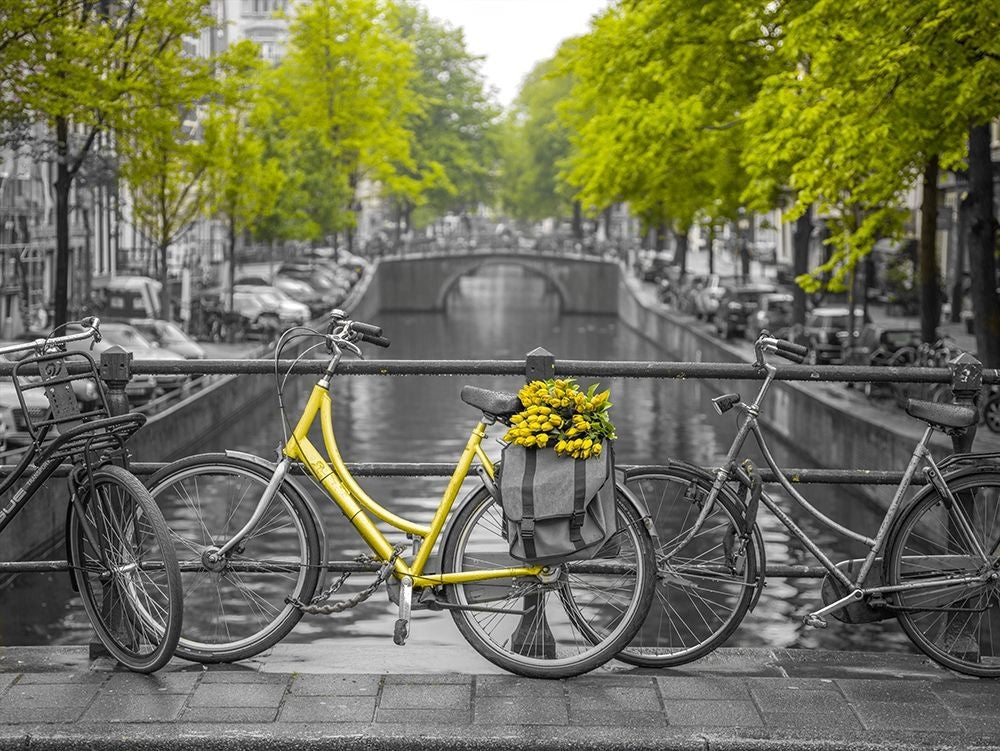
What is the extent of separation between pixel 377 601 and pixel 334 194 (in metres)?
45.0

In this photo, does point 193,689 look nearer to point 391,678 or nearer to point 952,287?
point 391,678

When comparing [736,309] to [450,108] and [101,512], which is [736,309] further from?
[450,108]

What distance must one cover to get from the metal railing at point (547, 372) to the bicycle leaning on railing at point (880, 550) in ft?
0.56

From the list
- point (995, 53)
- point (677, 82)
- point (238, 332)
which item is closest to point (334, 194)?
point (238, 332)

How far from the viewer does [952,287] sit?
4538 centimetres

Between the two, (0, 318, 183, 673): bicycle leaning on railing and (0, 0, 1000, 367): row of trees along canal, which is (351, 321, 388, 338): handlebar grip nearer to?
(0, 318, 183, 673): bicycle leaning on railing

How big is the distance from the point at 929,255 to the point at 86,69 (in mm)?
12456

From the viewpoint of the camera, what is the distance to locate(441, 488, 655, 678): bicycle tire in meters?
5.51

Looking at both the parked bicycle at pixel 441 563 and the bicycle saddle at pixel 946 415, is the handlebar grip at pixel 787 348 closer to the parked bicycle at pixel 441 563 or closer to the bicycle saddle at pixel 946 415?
the bicycle saddle at pixel 946 415

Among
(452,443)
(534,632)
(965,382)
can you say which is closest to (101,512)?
(534,632)

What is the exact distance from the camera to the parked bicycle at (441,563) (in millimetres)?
5523

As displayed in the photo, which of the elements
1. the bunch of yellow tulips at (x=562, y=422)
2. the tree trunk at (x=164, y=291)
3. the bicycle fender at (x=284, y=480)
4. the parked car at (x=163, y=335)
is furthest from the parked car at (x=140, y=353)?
the bunch of yellow tulips at (x=562, y=422)

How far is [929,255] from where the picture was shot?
2467 cm

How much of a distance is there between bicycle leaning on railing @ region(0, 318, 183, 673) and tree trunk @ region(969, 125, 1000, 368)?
15999 millimetres
